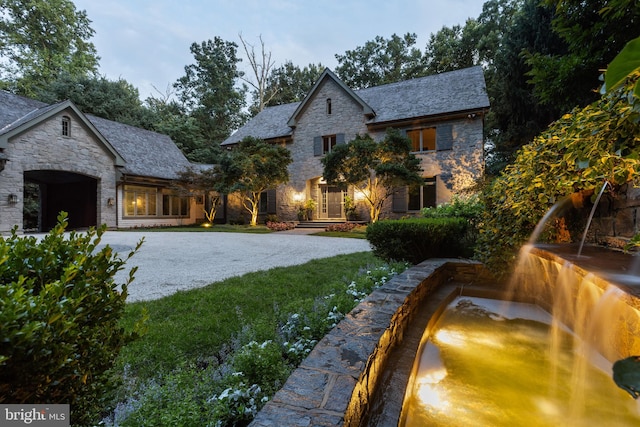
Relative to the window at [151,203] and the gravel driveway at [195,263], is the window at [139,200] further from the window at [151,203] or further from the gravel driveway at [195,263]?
the gravel driveway at [195,263]

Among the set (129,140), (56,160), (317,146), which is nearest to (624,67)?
(317,146)

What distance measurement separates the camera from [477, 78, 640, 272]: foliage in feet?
6.81

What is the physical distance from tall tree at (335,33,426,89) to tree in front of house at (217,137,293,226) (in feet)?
48.8

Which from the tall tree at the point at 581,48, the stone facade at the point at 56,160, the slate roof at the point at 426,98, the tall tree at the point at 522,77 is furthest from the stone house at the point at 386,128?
the tall tree at the point at 581,48

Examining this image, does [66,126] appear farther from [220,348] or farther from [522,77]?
[522,77]

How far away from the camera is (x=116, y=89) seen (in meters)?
21.2

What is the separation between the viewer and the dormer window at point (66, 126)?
40.6 ft

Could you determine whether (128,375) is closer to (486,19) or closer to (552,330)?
(552,330)

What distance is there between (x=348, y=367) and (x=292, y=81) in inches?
1151

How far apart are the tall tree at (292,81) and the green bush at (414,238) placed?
83.3 feet

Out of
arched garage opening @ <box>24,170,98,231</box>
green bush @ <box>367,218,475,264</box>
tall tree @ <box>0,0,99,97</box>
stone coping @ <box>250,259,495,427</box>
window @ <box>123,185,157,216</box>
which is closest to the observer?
stone coping @ <box>250,259,495,427</box>

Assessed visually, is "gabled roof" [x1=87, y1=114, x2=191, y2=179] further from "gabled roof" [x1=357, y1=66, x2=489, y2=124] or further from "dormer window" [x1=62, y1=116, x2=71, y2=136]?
"gabled roof" [x1=357, y1=66, x2=489, y2=124]

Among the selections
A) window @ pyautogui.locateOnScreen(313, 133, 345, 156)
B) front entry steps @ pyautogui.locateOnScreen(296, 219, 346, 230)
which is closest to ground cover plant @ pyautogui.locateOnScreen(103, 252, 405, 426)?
front entry steps @ pyautogui.locateOnScreen(296, 219, 346, 230)

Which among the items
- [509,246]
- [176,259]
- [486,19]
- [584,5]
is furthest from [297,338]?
[486,19]
